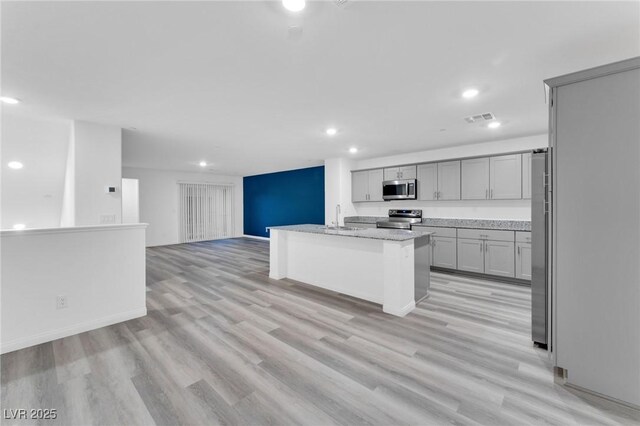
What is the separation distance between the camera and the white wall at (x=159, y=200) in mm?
8195

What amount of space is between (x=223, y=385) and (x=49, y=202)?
A: 601cm

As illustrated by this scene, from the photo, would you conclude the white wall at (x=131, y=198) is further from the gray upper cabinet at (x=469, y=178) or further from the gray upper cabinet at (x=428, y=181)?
the gray upper cabinet at (x=428, y=181)

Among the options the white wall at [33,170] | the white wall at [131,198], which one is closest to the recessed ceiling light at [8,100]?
the white wall at [33,170]

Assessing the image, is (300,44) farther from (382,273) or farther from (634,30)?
(382,273)

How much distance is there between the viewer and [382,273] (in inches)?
139

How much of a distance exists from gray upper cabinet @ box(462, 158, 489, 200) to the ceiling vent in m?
1.53

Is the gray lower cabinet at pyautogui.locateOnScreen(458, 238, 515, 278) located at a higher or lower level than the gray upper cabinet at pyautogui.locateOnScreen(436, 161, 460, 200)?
lower

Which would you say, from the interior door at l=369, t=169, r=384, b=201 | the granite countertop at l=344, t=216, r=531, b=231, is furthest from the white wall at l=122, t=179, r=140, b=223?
the granite countertop at l=344, t=216, r=531, b=231

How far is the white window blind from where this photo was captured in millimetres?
9203

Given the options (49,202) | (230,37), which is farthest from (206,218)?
(230,37)

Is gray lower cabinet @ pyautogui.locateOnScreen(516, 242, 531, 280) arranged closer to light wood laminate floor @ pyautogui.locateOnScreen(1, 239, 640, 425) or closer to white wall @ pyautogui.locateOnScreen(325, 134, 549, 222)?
white wall @ pyautogui.locateOnScreen(325, 134, 549, 222)

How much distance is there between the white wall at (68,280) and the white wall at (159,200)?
5.92 m

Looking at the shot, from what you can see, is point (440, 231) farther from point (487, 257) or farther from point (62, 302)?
point (62, 302)

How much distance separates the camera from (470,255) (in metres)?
4.91
